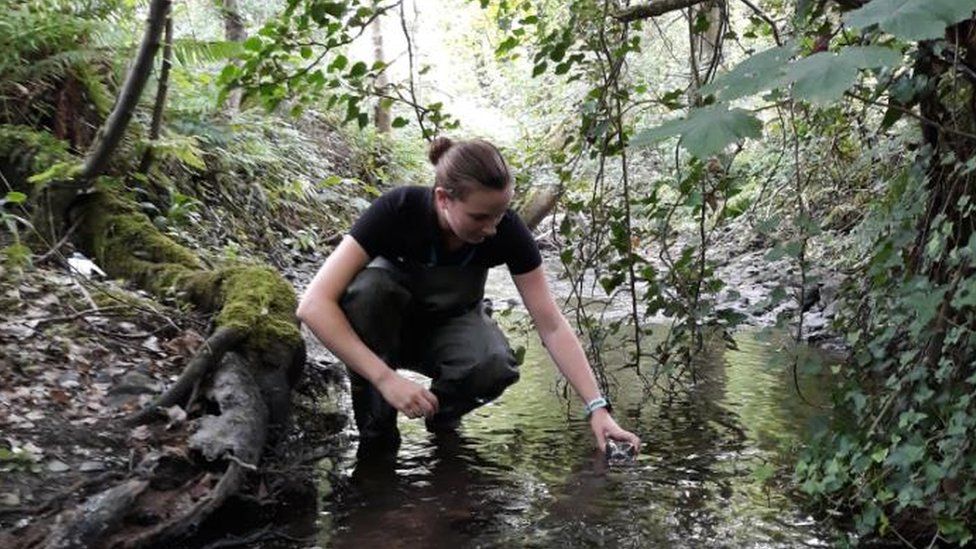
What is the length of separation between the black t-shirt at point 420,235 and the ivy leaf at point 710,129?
2.08m

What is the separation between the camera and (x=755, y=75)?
3.37ft

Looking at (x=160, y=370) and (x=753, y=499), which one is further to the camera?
(x=160, y=370)

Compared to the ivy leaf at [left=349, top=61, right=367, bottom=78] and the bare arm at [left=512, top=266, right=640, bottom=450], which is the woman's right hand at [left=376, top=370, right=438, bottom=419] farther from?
the ivy leaf at [left=349, top=61, right=367, bottom=78]

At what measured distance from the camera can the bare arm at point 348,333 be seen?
2.74 metres

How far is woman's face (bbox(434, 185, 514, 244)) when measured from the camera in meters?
2.77

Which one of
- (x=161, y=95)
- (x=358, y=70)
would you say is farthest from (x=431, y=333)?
(x=161, y=95)

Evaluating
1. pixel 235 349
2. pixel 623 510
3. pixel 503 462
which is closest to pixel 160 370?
pixel 235 349

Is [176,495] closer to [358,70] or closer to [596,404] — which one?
[596,404]

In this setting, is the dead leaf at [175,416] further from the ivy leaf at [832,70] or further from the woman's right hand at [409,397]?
the ivy leaf at [832,70]

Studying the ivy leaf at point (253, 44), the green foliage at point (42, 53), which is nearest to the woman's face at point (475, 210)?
the ivy leaf at point (253, 44)

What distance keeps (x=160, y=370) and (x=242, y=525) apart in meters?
0.87

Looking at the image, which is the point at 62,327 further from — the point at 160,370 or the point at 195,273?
the point at 195,273

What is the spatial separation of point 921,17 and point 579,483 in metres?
2.37

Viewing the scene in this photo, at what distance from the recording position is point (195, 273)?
3.90 metres
